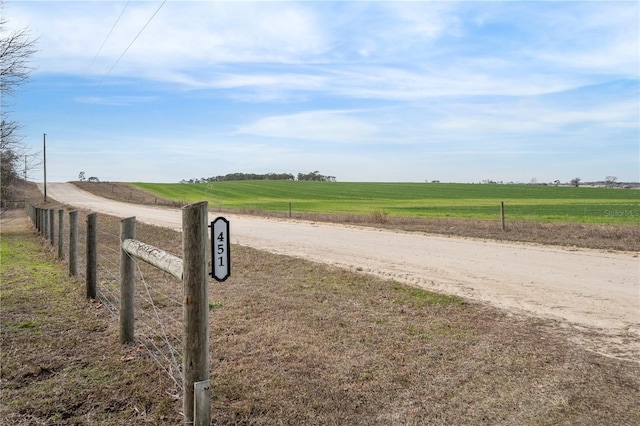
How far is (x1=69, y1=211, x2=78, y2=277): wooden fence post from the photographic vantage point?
7.94m

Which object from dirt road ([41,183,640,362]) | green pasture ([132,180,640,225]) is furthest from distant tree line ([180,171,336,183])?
dirt road ([41,183,640,362])

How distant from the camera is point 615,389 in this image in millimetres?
3807

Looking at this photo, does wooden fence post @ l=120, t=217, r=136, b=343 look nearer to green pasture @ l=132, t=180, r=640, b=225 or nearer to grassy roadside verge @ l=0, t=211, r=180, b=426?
grassy roadside verge @ l=0, t=211, r=180, b=426

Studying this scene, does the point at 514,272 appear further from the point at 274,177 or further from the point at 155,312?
the point at 274,177

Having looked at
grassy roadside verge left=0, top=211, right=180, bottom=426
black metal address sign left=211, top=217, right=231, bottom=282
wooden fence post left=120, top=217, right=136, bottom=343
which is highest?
black metal address sign left=211, top=217, right=231, bottom=282

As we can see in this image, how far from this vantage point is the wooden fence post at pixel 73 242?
7.94 metres

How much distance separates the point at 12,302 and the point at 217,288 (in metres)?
3.00

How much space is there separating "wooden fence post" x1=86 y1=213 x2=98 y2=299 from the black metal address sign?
4.51 metres

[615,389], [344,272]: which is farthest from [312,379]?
[344,272]

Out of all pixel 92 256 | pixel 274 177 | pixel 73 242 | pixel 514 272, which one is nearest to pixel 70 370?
pixel 92 256

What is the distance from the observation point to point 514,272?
933 centimetres

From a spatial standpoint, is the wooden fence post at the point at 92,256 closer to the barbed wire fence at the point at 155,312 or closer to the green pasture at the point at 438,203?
the barbed wire fence at the point at 155,312

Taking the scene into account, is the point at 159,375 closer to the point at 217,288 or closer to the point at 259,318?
the point at 259,318

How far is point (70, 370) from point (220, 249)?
95.5 inches
